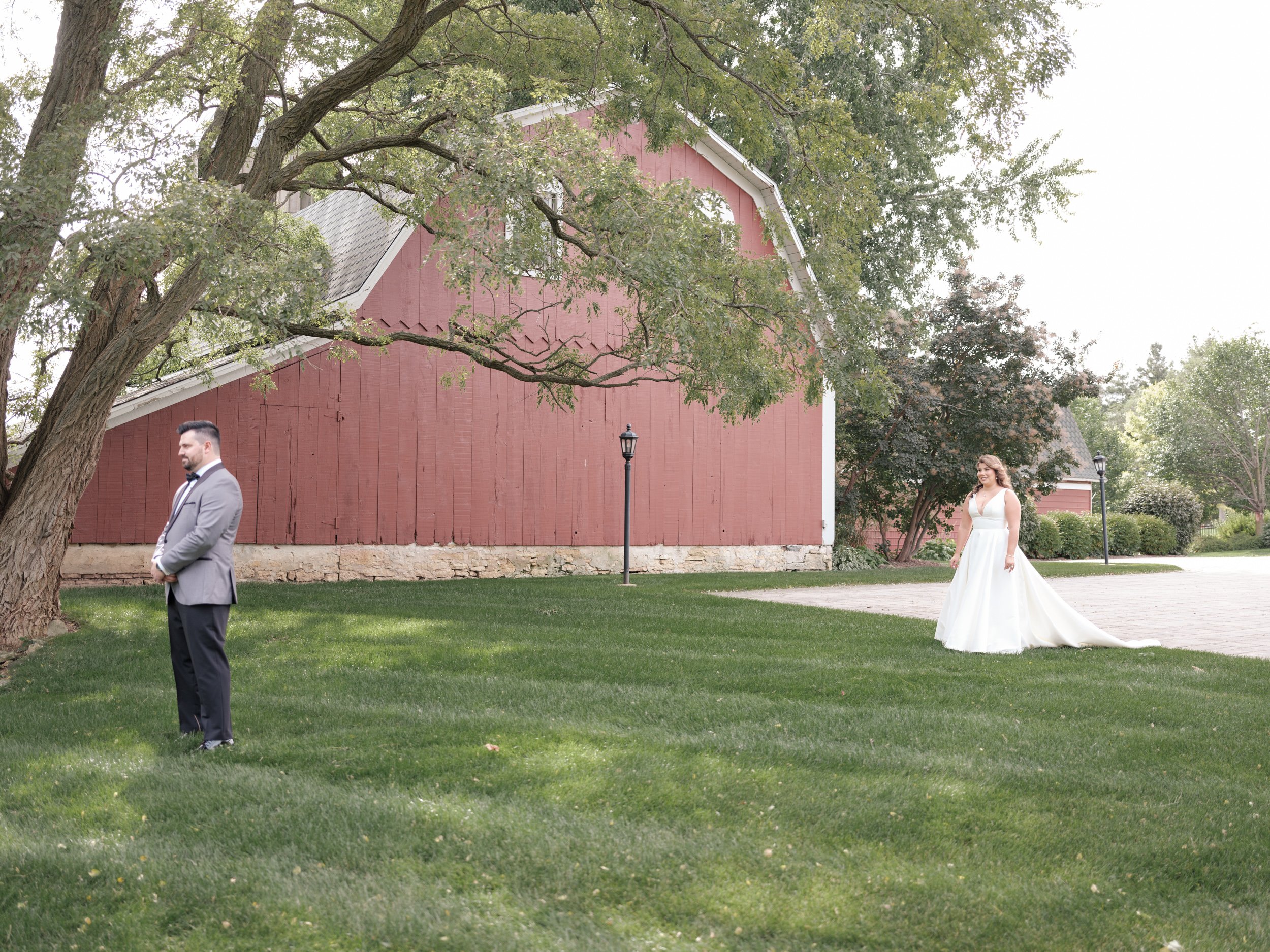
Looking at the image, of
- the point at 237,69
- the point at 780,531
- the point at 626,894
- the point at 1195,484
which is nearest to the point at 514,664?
the point at 626,894

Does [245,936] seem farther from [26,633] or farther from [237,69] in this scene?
[237,69]

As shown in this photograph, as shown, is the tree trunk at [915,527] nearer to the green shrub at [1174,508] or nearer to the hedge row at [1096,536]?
the hedge row at [1096,536]

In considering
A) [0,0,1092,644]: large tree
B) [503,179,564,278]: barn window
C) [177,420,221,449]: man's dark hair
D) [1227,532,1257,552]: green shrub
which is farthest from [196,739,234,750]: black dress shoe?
[1227,532,1257,552]: green shrub

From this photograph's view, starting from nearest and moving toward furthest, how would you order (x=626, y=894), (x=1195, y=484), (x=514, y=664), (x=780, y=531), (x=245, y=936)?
(x=245, y=936)
(x=626, y=894)
(x=514, y=664)
(x=780, y=531)
(x=1195, y=484)

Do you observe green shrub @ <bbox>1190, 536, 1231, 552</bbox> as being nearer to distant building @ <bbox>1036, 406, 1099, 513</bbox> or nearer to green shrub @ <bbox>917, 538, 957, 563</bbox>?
distant building @ <bbox>1036, 406, 1099, 513</bbox>

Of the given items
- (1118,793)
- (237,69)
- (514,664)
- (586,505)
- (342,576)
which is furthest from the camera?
(586,505)

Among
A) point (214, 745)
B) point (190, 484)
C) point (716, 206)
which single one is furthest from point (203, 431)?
point (716, 206)

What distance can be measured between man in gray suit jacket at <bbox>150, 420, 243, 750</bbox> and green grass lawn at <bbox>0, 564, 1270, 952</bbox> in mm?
307

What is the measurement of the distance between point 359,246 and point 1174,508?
27612 millimetres

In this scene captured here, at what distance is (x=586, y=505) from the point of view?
1612cm

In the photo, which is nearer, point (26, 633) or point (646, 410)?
point (26, 633)

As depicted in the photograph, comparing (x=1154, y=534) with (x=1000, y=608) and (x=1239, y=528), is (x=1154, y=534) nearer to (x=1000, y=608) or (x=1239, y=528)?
(x=1239, y=528)

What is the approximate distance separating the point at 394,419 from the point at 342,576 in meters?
2.28

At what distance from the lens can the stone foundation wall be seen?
1267cm
